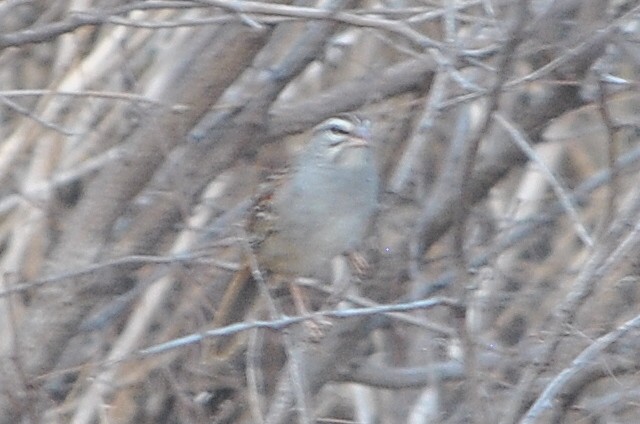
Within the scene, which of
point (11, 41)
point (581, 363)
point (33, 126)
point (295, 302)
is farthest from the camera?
point (33, 126)

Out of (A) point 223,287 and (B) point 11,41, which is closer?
(B) point 11,41

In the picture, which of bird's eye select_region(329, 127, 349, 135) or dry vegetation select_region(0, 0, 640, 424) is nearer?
dry vegetation select_region(0, 0, 640, 424)

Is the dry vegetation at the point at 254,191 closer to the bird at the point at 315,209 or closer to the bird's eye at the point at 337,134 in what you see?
the bird at the point at 315,209

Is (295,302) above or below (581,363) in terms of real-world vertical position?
below

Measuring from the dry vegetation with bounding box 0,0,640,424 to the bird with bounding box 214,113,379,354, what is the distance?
92 mm

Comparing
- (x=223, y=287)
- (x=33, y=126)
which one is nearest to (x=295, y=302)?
(x=223, y=287)

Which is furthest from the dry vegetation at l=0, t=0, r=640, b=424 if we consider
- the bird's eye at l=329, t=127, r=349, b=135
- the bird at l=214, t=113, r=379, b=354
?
the bird's eye at l=329, t=127, r=349, b=135

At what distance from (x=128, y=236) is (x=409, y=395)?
104cm

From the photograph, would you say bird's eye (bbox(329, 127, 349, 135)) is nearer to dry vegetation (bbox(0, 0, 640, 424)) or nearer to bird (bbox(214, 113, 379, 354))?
bird (bbox(214, 113, 379, 354))

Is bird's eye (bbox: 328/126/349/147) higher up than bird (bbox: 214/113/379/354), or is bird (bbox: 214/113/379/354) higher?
bird's eye (bbox: 328/126/349/147)

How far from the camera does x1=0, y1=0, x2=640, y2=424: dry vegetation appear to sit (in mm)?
3783

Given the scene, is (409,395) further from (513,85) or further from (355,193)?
(513,85)

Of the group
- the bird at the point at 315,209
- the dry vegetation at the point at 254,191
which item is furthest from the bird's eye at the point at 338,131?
the dry vegetation at the point at 254,191

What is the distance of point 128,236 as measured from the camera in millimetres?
4688
